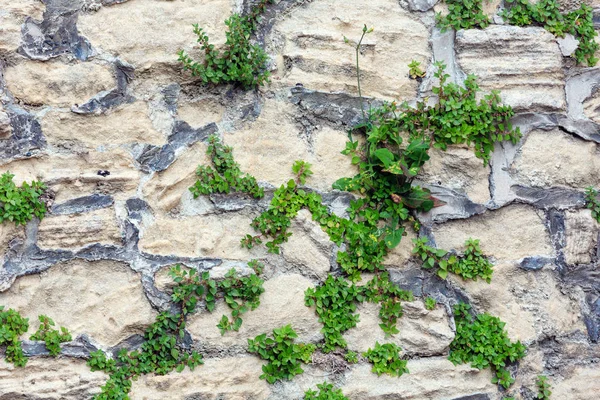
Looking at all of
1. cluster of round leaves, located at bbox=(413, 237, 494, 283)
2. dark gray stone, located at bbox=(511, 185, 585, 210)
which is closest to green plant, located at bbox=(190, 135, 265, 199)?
cluster of round leaves, located at bbox=(413, 237, 494, 283)

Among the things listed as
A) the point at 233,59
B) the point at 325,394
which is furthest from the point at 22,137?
the point at 325,394

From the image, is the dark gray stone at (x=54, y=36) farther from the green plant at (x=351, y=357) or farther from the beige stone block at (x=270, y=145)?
the green plant at (x=351, y=357)

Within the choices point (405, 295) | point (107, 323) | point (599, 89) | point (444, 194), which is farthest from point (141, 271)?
point (599, 89)

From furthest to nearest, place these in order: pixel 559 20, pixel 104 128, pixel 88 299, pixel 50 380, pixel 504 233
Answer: pixel 559 20 → pixel 504 233 → pixel 104 128 → pixel 88 299 → pixel 50 380

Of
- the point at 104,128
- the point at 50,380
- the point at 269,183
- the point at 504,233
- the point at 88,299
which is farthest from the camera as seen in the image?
the point at 504,233

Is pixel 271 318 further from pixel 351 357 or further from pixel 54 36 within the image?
pixel 54 36

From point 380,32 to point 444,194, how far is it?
2.37ft

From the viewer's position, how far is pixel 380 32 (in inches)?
114

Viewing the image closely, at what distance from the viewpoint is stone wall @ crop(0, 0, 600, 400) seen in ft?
8.29

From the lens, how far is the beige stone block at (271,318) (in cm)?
259

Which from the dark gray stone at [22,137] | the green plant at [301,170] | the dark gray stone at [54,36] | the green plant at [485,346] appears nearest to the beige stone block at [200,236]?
the green plant at [301,170]

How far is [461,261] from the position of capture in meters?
2.79

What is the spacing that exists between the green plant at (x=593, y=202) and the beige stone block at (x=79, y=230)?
190 cm

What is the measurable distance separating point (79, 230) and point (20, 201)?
22 cm
